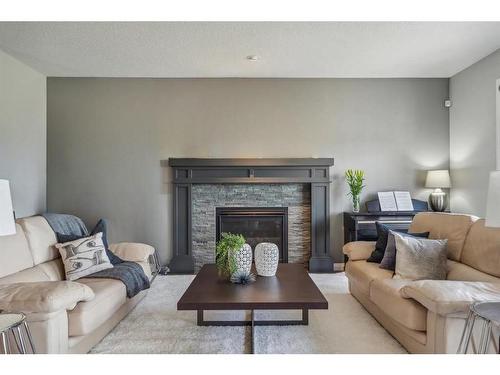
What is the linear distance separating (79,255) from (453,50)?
4.31 m

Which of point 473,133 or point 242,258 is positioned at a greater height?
point 473,133

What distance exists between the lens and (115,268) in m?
2.93

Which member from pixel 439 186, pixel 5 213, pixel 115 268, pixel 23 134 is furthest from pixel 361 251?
pixel 23 134

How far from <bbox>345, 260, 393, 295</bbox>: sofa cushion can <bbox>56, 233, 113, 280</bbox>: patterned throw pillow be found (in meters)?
2.20

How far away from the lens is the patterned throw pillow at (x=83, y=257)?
9.12 ft

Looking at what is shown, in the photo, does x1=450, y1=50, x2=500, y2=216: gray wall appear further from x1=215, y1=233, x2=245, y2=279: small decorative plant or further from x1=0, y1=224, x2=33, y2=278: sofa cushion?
x1=0, y1=224, x2=33, y2=278: sofa cushion

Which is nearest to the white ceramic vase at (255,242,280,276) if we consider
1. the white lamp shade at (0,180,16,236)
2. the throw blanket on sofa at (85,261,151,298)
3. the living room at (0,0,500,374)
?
the living room at (0,0,500,374)

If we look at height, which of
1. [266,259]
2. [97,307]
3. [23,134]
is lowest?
[97,307]

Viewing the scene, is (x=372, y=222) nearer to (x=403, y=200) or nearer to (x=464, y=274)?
(x=403, y=200)

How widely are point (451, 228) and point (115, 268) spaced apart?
2.90 meters

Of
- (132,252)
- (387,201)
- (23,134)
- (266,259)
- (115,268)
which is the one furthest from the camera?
(387,201)

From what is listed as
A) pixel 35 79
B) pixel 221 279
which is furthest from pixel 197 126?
pixel 221 279

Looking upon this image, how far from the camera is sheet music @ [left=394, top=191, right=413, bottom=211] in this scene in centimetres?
442

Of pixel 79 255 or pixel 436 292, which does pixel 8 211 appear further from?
pixel 436 292
